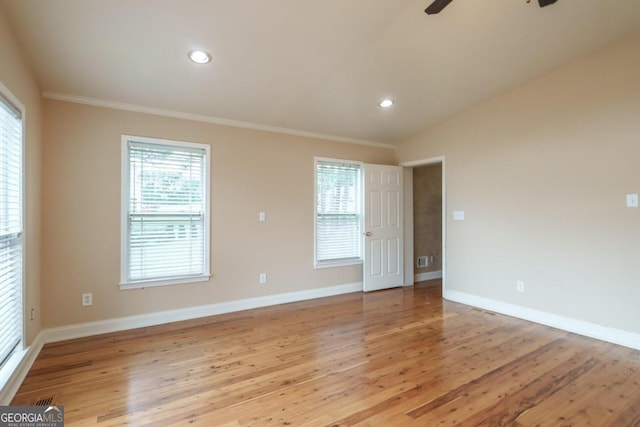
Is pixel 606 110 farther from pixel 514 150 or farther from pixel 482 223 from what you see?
pixel 482 223

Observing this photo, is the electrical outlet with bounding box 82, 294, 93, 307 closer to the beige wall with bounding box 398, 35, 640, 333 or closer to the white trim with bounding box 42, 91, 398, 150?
the white trim with bounding box 42, 91, 398, 150

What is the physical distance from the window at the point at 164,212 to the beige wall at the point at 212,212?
3.7 inches

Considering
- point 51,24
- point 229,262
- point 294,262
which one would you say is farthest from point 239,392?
point 51,24

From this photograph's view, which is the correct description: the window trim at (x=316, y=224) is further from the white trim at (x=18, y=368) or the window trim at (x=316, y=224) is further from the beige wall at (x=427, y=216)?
the white trim at (x=18, y=368)

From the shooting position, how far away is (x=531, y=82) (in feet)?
12.1

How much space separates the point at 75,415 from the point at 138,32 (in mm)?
2687

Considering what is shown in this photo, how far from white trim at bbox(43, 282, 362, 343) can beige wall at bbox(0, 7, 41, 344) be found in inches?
10.0

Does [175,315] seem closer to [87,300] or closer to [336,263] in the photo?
[87,300]

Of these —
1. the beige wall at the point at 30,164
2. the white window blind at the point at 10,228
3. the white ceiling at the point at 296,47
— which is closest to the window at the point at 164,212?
the white ceiling at the point at 296,47

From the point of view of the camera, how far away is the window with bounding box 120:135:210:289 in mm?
3420

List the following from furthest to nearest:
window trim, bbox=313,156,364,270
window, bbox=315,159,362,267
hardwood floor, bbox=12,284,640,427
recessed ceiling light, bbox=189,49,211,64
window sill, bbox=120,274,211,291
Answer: window, bbox=315,159,362,267 < window trim, bbox=313,156,364,270 < window sill, bbox=120,274,211,291 < recessed ceiling light, bbox=189,49,211,64 < hardwood floor, bbox=12,284,640,427

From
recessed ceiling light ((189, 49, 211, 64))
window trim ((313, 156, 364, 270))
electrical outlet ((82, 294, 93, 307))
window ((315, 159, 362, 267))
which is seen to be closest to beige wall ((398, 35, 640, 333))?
window trim ((313, 156, 364, 270))

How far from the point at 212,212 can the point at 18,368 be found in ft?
7.00

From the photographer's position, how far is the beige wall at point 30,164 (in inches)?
88.7
